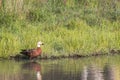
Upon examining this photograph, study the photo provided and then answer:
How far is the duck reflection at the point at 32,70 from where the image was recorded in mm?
16200

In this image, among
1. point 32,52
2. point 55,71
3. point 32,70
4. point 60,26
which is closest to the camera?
point 55,71

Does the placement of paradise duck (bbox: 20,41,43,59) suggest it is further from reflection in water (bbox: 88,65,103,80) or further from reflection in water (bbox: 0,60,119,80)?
reflection in water (bbox: 88,65,103,80)

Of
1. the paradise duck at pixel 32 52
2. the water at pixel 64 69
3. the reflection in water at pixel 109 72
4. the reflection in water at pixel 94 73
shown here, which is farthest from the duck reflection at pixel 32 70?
the reflection in water at pixel 109 72

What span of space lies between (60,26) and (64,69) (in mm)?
5445

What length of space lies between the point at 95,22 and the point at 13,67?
7.40 metres

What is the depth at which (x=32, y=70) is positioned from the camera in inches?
691

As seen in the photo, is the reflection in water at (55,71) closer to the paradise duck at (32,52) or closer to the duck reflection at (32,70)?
the duck reflection at (32,70)

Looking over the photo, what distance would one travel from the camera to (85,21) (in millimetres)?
24422

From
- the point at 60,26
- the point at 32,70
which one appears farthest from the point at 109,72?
the point at 60,26

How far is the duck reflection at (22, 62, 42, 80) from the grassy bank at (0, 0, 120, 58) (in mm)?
1159

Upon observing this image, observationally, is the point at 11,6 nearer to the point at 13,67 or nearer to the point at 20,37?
the point at 20,37

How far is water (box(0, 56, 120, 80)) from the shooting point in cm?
1622

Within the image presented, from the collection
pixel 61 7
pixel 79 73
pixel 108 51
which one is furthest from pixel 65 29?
pixel 79 73

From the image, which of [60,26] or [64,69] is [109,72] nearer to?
[64,69]
